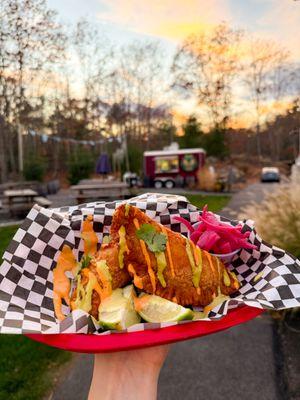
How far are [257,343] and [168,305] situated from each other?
12.4 feet

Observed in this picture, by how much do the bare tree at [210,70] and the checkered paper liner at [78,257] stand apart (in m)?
31.1

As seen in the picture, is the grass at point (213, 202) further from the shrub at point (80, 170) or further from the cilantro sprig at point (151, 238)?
the cilantro sprig at point (151, 238)

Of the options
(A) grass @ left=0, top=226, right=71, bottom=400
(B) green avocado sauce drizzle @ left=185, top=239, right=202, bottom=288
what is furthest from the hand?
(A) grass @ left=0, top=226, right=71, bottom=400

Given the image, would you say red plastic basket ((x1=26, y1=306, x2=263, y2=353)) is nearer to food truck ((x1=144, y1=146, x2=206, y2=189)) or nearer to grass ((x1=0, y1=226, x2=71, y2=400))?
grass ((x1=0, y1=226, x2=71, y2=400))

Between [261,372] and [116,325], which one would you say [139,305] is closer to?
[116,325]

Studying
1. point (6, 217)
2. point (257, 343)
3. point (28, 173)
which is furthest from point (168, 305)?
point (28, 173)

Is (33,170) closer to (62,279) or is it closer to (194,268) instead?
(62,279)

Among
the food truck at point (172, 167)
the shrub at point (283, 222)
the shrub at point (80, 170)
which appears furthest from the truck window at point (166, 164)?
the shrub at point (283, 222)

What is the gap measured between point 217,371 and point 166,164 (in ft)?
78.1

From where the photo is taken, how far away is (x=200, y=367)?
4.06 m

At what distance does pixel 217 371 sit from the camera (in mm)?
3971

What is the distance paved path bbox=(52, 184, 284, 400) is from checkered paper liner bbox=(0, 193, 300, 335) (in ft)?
8.31

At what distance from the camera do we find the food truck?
2666 centimetres

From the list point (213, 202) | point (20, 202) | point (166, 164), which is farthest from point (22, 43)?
point (166, 164)
